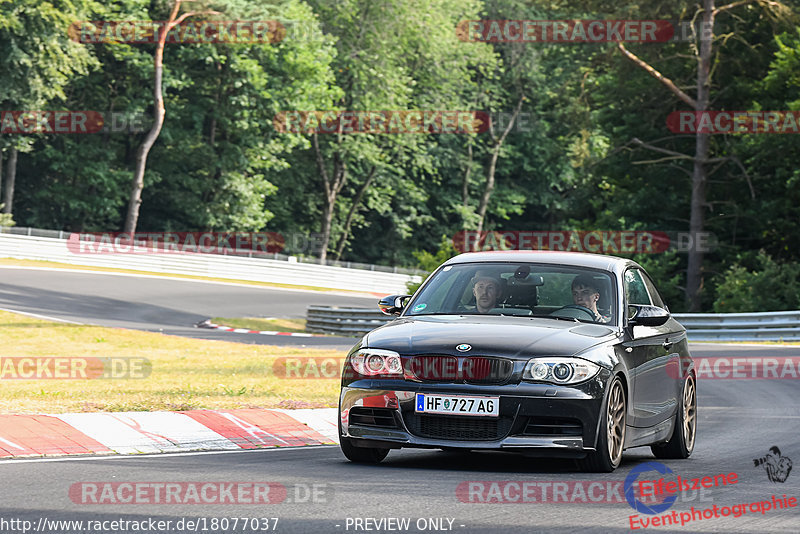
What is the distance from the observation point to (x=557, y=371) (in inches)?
326

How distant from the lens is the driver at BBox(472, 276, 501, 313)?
9.45 metres

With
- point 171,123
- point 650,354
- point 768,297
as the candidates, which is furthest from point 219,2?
point 650,354

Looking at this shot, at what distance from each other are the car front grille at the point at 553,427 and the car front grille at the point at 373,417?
910 millimetres

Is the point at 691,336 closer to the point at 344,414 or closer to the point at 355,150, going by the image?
the point at 344,414

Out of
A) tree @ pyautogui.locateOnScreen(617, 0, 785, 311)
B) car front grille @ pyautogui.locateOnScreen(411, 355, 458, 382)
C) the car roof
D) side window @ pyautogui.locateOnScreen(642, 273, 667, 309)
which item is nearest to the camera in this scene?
car front grille @ pyautogui.locateOnScreen(411, 355, 458, 382)

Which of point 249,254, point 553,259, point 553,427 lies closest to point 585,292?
point 553,259

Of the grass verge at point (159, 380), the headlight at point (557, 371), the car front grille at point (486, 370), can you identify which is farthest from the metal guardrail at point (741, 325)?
the car front grille at point (486, 370)

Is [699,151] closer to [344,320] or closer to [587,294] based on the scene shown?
[344,320]

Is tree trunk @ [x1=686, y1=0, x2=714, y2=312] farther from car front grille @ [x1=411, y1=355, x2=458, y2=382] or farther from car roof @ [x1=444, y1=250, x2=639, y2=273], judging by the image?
car front grille @ [x1=411, y1=355, x2=458, y2=382]

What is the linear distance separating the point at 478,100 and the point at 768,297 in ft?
146

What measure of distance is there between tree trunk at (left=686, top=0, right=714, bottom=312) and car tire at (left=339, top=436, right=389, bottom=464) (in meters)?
31.8

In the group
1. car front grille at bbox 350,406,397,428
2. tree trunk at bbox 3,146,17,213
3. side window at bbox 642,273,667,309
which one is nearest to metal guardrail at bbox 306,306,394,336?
side window at bbox 642,273,667,309

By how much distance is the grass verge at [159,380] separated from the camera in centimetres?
1233

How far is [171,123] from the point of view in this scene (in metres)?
60.4
